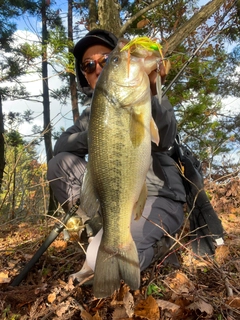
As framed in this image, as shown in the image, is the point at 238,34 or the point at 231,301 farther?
the point at 238,34

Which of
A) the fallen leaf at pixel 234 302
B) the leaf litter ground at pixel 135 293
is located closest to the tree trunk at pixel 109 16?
the leaf litter ground at pixel 135 293

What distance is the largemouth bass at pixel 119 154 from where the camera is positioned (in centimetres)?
161

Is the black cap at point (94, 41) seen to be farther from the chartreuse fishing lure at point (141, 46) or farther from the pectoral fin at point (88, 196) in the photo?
the pectoral fin at point (88, 196)

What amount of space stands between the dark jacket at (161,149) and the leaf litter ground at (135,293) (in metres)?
0.53

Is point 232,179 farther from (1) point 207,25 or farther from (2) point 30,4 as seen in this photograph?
(2) point 30,4

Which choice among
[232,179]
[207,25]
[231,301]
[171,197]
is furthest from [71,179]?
[207,25]

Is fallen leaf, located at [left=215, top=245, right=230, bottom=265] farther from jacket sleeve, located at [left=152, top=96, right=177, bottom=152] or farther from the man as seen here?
jacket sleeve, located at [left=152, top=96, right=177, bottom=152]

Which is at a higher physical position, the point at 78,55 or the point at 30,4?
the point at 30,4

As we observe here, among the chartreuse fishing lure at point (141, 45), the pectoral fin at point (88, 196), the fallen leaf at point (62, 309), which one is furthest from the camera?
the fallen leaf at point (62, 309)

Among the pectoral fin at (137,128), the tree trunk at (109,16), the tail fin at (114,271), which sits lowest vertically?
the tail fin at (114,271)

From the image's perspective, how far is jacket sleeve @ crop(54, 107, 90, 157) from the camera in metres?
2.97

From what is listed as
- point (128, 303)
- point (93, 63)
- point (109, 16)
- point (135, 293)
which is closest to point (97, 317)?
point (128, 303)

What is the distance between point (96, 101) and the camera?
1.63m

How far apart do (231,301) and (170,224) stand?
2.79ft
